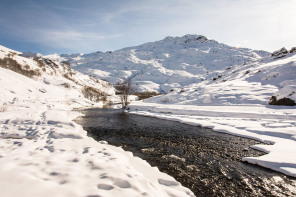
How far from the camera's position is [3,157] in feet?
21.2

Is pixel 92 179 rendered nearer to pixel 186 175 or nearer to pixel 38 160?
pixel 38 160

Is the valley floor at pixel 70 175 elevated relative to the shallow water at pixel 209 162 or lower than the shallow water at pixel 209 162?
elevated

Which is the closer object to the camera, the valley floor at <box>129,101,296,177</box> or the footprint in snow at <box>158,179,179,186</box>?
the footprint in snow at <box>158,179,179,186</box>

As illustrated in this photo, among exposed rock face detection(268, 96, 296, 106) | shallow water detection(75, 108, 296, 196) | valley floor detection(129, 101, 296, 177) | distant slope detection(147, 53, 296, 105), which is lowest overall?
shallow water detection(75, 108, 296, 196)

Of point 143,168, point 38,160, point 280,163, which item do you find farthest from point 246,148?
A: point 38,160

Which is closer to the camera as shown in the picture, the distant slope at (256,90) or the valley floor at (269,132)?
the valley floor at (269,132)

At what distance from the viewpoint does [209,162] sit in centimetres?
953

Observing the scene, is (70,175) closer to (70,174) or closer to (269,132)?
(70,174)

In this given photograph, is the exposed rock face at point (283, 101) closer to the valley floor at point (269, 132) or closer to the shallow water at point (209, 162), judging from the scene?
the valley floor at point (269, 132)

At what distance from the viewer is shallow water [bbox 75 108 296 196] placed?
7.05m

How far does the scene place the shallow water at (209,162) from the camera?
7046mm

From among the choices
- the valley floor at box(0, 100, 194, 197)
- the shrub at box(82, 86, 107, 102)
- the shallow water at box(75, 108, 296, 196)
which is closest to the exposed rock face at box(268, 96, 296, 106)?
the shallow water at box(75, 108, 296, 196)

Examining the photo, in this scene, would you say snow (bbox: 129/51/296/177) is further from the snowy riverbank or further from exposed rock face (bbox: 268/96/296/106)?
the snowy riverbank

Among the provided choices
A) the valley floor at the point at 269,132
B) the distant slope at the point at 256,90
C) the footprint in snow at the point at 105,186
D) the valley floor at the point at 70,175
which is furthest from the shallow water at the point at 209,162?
the distant slope at the point at 256,90
